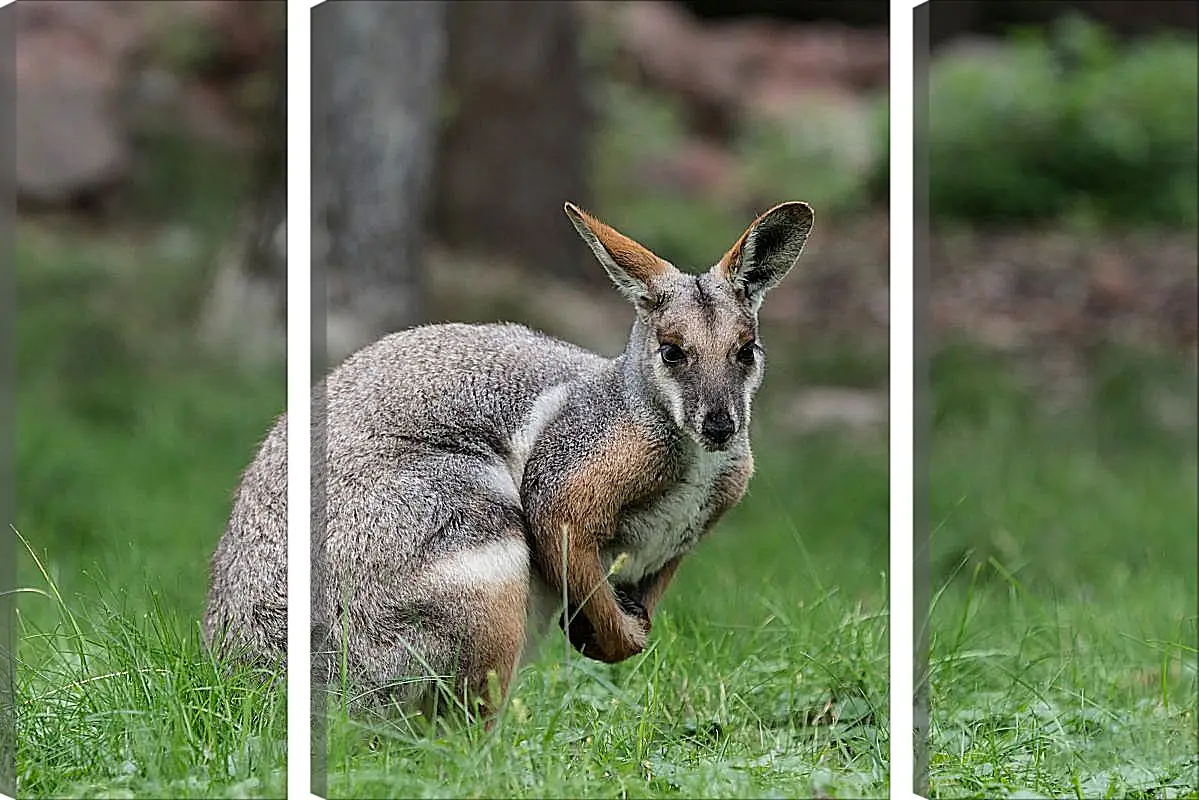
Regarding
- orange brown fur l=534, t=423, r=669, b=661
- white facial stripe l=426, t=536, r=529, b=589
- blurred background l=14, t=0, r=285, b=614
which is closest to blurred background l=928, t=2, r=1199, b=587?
blurred background l=14, t=0, r=285, b=614

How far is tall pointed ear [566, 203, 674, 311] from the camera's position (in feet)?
10.5

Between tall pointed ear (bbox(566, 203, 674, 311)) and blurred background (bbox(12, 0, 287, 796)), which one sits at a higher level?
tall pointed ear (bbox(566, 203, 674, 311))

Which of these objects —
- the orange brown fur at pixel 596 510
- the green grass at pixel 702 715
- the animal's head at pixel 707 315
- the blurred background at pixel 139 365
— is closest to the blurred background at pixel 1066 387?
the green grass at pixel 702 715

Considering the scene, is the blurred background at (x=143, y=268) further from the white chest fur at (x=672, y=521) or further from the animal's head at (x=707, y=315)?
the animal's head at (x=707, y=315)

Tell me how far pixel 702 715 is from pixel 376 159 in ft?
12.6

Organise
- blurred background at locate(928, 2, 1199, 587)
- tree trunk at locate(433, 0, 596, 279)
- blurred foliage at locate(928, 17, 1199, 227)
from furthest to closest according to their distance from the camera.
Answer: blurred foliage at locate(928, 17, 1199, 227), tree trunk at locate(433, 0, 596, 279), blurred background at locate(928, 2, 1199, 587)

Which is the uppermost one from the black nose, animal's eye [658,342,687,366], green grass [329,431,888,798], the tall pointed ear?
the tall pointed ear

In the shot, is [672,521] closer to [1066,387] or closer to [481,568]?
[481,568]

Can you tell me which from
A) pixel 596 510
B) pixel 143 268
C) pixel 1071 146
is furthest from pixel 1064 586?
pixel 143 268

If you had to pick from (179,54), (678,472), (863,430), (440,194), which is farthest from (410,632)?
(179,54)

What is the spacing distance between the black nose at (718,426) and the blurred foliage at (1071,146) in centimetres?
660

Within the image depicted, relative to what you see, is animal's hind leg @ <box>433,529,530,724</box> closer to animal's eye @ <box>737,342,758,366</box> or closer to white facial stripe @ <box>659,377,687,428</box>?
white facial stripe @ <box>659,377,687,428</box>

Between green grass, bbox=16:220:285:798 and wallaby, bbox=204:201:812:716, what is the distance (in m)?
0.20

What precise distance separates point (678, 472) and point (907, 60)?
99cm
